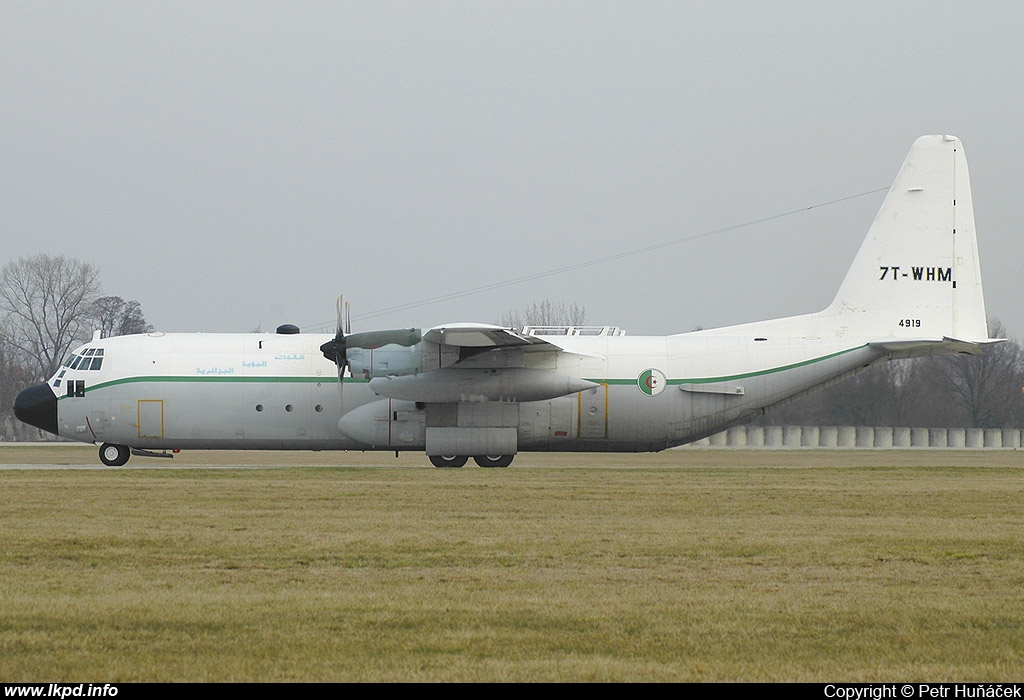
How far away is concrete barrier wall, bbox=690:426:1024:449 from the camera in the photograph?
4400 centimetres

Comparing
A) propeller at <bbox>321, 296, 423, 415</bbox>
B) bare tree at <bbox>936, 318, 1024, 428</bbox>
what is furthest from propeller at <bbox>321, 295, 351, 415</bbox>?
bare tree at <bbox>936, 318, 1024, 428</bbox>

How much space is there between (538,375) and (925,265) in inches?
444

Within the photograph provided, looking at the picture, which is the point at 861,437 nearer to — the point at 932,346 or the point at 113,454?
the point at 932,346

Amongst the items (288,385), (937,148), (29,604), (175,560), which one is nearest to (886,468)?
(937,148)

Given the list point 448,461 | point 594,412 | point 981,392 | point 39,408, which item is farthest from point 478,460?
point 981,392

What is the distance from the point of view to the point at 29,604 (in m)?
9.31

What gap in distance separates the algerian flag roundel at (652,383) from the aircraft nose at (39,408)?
1596cm

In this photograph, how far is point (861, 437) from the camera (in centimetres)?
4719

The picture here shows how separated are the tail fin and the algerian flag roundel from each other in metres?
5.01

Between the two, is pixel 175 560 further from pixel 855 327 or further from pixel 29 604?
pixel 855 327

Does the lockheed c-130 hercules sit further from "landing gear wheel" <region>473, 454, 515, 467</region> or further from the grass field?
the grass field

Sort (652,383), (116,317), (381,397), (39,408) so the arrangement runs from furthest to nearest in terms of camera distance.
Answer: (116,317) < (39,408) < (652,383) < (381,397)

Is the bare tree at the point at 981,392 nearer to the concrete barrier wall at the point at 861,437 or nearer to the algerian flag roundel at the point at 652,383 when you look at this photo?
the concrete barrier wall at the point at 861,437
